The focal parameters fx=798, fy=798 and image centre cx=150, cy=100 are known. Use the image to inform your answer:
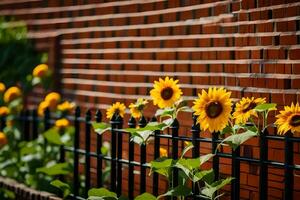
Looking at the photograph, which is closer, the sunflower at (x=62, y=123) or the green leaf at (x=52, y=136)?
the green leaf at (x=52, y=136)

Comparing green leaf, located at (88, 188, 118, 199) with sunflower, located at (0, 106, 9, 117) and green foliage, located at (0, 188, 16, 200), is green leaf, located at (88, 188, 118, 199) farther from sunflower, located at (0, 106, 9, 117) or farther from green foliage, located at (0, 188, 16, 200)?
sunflower, located at (0, 106, 9, 117)

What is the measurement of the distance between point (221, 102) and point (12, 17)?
4.93 m

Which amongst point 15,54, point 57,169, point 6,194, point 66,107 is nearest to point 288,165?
point 57,169

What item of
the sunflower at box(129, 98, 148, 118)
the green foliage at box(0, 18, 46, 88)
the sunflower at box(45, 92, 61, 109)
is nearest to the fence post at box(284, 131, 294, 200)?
the sunflower at box(129, 98, 148, 118)

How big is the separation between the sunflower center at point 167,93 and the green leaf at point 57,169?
1692 millimetres

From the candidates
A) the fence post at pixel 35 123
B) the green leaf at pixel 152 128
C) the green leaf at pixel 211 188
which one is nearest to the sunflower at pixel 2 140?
the fence post at pixel 35 123

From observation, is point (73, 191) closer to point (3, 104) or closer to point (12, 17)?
point (3, 104)

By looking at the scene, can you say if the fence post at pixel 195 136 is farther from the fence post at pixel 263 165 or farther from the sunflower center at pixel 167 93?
the fence post at pixel 263 165

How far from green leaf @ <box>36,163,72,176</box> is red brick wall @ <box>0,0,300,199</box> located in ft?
2.50

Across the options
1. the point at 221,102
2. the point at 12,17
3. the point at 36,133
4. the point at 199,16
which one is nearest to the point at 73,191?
the point at 36,133

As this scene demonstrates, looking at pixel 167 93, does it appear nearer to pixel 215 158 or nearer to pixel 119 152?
pixel 215 158

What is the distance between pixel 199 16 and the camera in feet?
18.9

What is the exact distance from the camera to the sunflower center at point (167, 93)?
4.81 metres

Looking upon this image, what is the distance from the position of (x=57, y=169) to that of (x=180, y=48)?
137 centimetres
